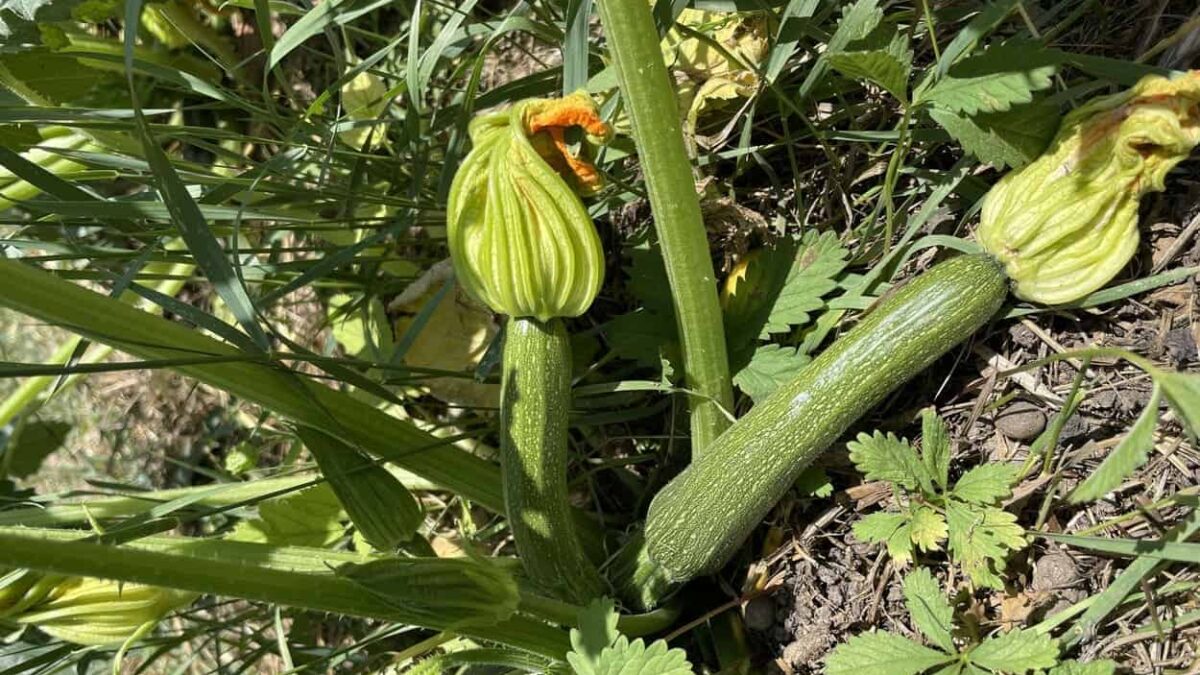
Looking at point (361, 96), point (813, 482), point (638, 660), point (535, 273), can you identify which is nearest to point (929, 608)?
point (813, 482)

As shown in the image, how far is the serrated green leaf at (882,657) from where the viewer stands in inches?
65.0

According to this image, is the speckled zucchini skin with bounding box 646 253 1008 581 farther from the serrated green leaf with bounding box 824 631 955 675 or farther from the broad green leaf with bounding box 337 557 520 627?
the broad green leaf with bounding box 337 557 520 627

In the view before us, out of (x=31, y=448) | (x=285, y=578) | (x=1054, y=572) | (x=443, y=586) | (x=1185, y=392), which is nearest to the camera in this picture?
(x=1185, y=392)

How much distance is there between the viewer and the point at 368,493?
70.3 inches

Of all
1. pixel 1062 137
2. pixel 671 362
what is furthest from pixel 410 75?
pixel 1062 137

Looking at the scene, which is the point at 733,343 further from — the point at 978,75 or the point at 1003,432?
the point at 978,75

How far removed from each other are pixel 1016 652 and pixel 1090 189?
727mm

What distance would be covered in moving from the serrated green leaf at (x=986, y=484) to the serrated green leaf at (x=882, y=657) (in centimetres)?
25

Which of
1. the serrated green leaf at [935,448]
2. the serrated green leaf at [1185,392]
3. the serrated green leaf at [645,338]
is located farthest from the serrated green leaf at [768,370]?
the serrated green leaf at [1185,392]

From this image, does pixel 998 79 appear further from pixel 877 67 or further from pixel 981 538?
pixel 981 538

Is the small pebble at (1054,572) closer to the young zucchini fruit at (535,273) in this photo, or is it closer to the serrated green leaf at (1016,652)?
the serrated green leaf at (1016,652)

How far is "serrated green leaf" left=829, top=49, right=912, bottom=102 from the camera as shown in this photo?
1660 mm

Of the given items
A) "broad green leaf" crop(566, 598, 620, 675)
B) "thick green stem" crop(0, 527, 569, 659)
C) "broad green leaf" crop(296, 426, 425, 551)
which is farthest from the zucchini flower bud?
"broad green leaf" crop(566, 598, 620, 675)

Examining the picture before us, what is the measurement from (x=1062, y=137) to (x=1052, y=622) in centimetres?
77
